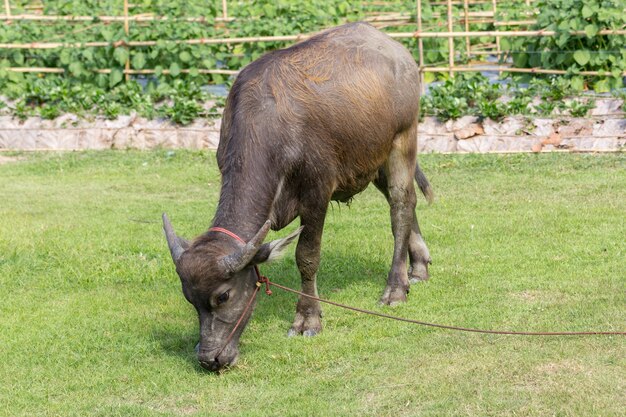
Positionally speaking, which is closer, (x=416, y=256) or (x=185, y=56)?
(x=416, y=256)

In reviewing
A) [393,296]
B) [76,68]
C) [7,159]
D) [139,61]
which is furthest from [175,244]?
[76,68]

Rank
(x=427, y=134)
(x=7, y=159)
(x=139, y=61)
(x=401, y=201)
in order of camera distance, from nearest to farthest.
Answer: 1. (x=401, y=201)
2. (x=427, y=134)
3. (x=7, y=159)
4. (x=139, y=61)

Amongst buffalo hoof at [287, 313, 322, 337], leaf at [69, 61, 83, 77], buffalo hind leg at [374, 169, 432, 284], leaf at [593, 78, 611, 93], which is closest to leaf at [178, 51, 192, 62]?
leaf at [69, 61, 83, 77]

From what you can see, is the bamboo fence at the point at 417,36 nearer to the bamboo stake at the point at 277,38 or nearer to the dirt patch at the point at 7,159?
the bamboo stake at the point at 277,38

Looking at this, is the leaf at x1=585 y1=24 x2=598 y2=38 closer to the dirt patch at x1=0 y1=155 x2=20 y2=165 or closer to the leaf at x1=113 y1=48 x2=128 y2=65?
the leaf at x1=113 y1=48 x2=128 y2=65

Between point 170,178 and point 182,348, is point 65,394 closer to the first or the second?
point 182,348

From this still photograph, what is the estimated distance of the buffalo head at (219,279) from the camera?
6.64 metres

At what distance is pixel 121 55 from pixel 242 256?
11.6 metres

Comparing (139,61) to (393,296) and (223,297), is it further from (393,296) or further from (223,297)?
(223,297)

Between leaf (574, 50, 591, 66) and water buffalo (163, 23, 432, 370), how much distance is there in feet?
22.6

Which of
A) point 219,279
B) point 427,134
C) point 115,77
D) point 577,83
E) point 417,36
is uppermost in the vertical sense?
point 417,36

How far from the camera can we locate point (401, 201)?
28.2 ft

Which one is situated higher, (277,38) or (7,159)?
(277,38)

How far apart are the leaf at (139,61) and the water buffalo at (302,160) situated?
9312mm
